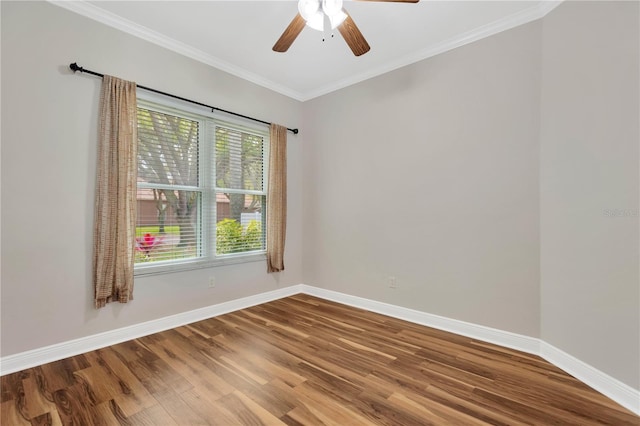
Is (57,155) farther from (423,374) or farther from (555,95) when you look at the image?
(555,95)

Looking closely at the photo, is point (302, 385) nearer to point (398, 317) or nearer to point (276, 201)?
point (398, 317)

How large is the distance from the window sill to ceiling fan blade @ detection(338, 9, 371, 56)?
2.55m

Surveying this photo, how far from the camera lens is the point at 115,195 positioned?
2.49 meters

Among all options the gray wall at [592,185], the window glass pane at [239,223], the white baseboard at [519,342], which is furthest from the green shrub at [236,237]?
the gray wall at [592,185]

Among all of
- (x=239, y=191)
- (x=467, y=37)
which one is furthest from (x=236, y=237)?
(x=467, y=37)

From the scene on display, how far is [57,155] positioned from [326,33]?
8.33 ft

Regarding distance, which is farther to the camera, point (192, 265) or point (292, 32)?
point (192, 265)

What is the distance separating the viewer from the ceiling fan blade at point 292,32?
208 cm

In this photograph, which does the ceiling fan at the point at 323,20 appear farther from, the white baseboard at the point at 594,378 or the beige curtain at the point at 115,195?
the white baseboard at the point at 594,378

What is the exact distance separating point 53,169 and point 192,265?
1.43 meters

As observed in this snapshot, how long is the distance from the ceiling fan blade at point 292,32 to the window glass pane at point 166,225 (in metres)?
1.76

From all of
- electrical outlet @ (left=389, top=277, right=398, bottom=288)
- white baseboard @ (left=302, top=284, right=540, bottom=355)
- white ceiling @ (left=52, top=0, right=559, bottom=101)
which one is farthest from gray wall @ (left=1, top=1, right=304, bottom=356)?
electrical outlet @ (left=389, top=277, right=398, bottom=288)

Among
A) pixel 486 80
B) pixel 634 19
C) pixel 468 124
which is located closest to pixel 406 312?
pixel 468 124

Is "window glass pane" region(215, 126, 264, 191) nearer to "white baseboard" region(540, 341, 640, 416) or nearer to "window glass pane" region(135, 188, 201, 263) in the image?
"window glass pane" region(135, 188, 201, 263)
